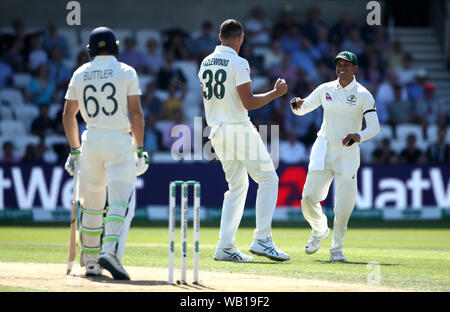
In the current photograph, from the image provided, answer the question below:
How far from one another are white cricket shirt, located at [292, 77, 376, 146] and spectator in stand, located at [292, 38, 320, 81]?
10.5m

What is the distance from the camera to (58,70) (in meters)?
19.4

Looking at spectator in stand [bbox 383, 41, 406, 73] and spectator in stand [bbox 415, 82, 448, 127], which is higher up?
spectator in stand [bbox 383, 41, 406, 73]

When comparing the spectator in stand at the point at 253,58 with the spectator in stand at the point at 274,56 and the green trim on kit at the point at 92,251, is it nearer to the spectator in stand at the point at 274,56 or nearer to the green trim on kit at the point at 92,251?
the spectator in stand at the point at 274,56

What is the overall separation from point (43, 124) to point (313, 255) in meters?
9.01

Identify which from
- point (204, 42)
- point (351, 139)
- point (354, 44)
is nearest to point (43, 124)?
point (204, 42)

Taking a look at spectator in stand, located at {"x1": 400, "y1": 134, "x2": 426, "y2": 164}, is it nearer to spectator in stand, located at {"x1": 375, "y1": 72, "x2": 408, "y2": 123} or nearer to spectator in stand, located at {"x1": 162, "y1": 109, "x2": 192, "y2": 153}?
spectator in stand, located at {"x1": 375, "y1": 72, "x2": 408, "y2": 123}

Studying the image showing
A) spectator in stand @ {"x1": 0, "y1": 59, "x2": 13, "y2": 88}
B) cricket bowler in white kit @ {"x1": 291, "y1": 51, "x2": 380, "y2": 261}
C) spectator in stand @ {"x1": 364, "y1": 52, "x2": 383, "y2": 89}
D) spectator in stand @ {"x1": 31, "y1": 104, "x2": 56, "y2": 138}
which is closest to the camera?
cricket bowler in white kit @ {"x1": 291, "y1": 51, "x2": 380, "y2": 261}

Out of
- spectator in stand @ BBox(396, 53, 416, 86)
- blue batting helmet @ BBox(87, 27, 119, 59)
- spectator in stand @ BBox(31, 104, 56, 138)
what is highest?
spectator in stand @ BBox(396, 53, 416, 86)

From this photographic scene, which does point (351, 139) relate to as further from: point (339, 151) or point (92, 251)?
point (92, 251)

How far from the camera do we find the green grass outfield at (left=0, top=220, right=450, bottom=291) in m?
8.62

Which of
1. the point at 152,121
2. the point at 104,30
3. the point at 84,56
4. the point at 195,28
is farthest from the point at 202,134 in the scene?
the point at 104,30

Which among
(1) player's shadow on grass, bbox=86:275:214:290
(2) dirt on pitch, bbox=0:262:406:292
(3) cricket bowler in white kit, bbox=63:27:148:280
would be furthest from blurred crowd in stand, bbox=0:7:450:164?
(1) player's shadow on grass, bbox=86:275:214:290

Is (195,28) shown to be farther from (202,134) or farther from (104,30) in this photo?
(104,30)

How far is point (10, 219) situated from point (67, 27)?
6607 millimetres
